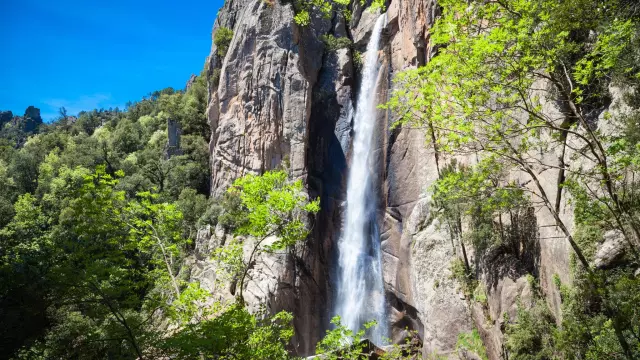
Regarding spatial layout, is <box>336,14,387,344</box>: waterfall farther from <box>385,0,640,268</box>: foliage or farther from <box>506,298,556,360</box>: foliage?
<box>385,0,640,268</box>: foliage

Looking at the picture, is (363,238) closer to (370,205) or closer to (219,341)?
(370,205)

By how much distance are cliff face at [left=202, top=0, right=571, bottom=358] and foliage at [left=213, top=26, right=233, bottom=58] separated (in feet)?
2.67

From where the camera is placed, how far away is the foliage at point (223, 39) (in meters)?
33.4

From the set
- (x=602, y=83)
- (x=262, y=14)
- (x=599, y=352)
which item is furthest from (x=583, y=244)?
(x=262, y=14)

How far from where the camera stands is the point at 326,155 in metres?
27.1

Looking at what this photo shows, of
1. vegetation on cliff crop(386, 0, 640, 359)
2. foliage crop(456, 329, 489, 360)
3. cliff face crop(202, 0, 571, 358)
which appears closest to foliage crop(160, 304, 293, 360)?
vegetation on cliff crop(386, 0, 640, 359)

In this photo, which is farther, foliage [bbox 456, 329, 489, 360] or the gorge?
foliage [bbox 456, 329, 489, 360]

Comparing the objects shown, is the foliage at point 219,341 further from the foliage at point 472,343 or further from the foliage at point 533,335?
the foliage at point 472,343

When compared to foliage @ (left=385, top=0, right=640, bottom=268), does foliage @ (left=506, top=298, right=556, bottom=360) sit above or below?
below

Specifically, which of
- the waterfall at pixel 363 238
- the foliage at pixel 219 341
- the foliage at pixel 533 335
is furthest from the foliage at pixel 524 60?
the waterfall at pixel 363 238

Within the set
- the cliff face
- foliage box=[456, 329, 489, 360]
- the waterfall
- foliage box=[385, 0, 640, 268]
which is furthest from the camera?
the waterfall

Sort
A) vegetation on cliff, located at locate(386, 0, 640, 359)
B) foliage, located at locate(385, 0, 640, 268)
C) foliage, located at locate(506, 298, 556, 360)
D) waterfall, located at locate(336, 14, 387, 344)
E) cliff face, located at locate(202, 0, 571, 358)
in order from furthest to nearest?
waterfall, located at locate(336, 14, 387, 344)
cliff face, located at locate(202, 0, 571, 358)
foliage, located at locate(506, 298, 556, 360)
vegetation on cliff, located at locate(386, 0, 640, 359)
foliage, located at locate(385, 0, 640, 268)

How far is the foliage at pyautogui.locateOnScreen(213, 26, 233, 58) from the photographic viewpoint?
3341cm

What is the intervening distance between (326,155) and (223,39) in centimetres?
1504
